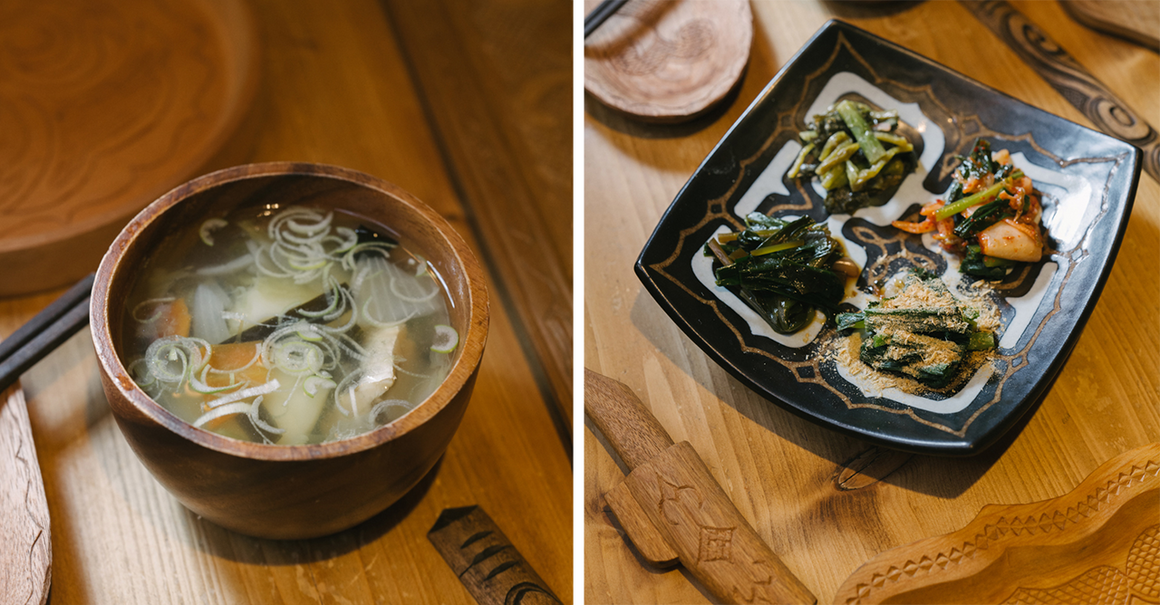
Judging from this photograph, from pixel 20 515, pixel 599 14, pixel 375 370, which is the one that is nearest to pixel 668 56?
pixel 599 14

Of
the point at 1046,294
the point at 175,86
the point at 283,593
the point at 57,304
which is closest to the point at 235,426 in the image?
the point at 283,593

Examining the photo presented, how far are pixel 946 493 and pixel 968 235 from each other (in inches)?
19.2

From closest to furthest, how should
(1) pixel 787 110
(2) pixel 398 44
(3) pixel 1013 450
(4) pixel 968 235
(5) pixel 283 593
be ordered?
(5) pixel 283 593 → (3) pixel 1013 450 → (4) pixel 968 235 → (1) pixel 787 110 → (2) pixel 398 44

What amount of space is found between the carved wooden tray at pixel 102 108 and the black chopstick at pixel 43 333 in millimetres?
138

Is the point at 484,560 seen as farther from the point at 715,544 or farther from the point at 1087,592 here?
the point at 1087,592

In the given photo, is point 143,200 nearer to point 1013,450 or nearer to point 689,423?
point 689,423

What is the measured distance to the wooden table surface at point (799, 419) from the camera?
125 cm

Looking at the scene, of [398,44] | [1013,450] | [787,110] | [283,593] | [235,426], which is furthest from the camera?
[398,44]

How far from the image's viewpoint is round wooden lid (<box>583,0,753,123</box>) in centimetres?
166

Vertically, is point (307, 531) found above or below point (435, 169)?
below

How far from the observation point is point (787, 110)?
1.62m

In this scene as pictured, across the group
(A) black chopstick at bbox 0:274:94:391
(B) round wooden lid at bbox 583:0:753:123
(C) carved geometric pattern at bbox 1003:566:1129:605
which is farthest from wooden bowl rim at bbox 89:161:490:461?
(C) carved geometric pattern at bbox 1003:566:1129:605

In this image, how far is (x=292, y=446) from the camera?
0.92 m

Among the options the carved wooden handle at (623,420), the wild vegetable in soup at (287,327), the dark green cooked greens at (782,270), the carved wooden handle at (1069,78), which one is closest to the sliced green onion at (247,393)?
the wild vegetable in soup at (287,327)
